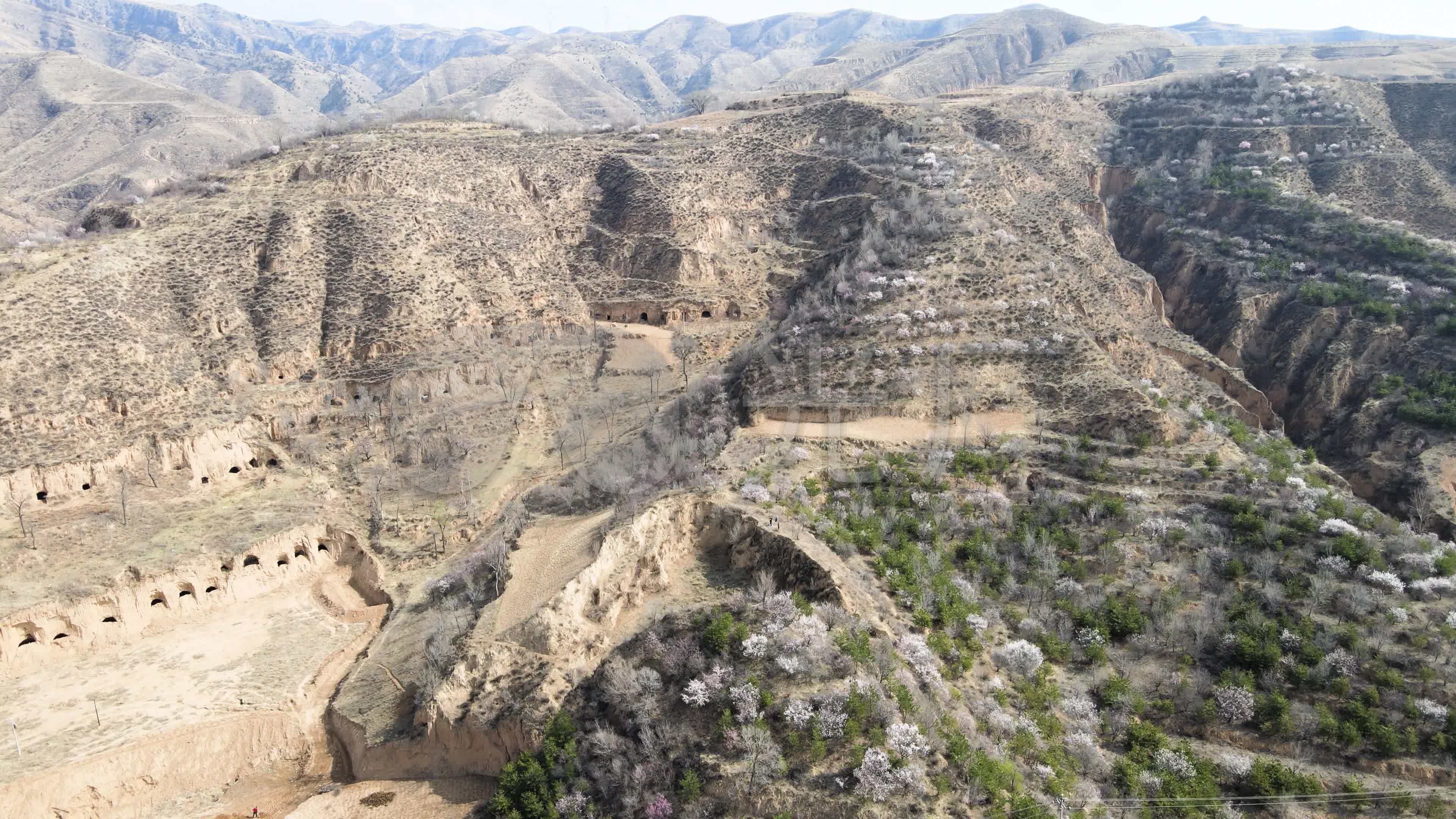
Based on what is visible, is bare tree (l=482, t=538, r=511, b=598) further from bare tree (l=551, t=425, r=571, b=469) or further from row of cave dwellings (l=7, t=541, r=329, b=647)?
bare tree (l=551, t=425, r=571, b=469)

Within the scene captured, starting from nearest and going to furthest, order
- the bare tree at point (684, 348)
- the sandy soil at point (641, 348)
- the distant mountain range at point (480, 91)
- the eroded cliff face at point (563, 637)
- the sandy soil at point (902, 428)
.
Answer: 1. the eroded cliff face at point (563, 637)
2. the sandy soil at point (902, 428)
3. the sandy soil at point (641, 348)
4. the bare tree at point (684, 348)
5. the distant mountain range at point (480, 91)

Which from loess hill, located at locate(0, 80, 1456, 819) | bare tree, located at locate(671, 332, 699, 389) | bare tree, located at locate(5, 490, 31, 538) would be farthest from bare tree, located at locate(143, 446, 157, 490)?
bare tree, located at locate(671, 332, 699, 389)

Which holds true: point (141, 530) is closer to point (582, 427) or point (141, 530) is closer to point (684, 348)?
point (582, 427)

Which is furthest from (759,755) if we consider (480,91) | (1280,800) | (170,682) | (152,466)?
(480,91)

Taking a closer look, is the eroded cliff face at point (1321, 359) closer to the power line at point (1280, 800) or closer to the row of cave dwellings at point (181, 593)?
the power line at point (1280, 800)

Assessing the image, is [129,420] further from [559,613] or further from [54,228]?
[54,228]

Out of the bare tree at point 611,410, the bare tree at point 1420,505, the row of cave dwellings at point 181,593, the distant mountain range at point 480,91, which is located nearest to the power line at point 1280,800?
the bare tree at point 1420,505

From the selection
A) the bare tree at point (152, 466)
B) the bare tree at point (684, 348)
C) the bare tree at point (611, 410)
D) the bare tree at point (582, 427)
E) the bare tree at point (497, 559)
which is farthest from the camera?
the bare tree at point (684, 348)
